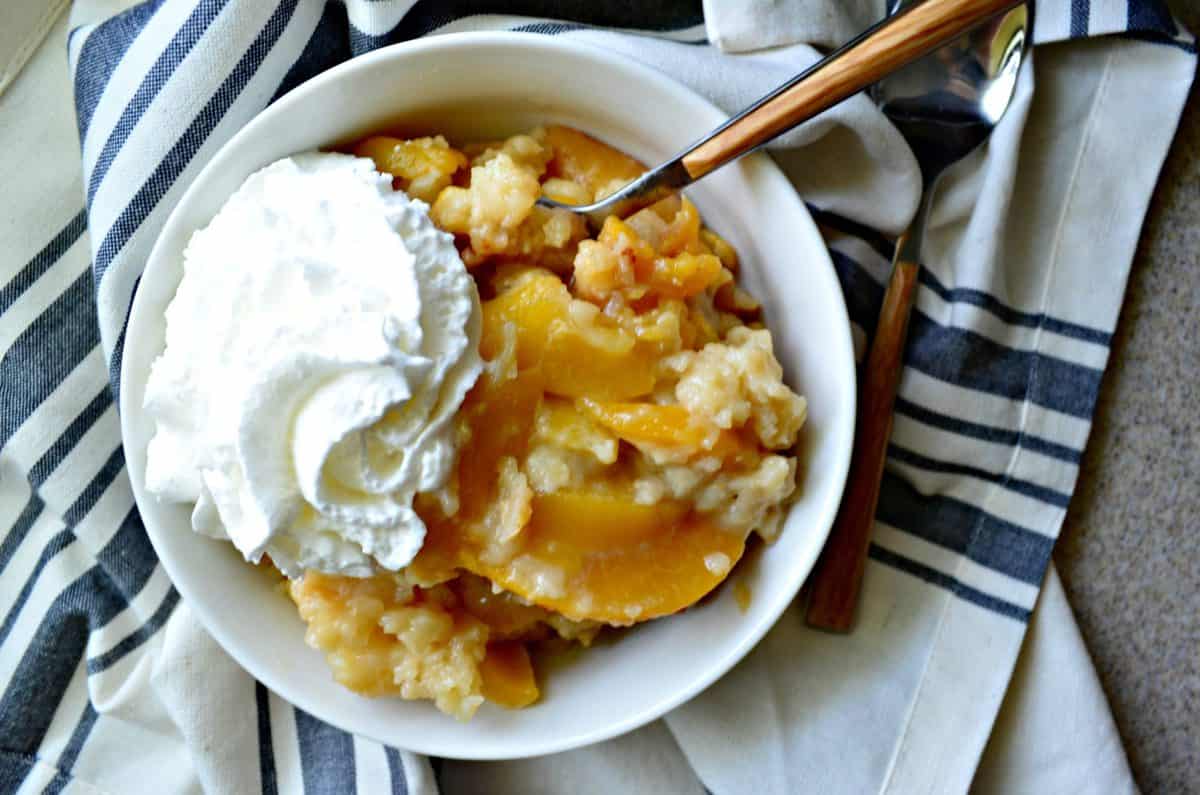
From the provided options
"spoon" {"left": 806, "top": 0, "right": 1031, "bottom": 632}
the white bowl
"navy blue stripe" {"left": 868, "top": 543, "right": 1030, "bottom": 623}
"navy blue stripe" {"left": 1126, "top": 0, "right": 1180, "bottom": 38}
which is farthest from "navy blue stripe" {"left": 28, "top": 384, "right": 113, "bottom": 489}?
"navy blue stripe" {"left": 1126, "top": 0, "right": 1180, "bottom": 38}

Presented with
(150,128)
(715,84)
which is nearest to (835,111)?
(715,84)

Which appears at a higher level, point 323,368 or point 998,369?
point 323,368

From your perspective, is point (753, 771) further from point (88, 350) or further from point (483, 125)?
point (88, 350)

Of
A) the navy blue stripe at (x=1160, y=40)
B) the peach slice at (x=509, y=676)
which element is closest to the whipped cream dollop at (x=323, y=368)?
the peach slice at (x=509, y=676)

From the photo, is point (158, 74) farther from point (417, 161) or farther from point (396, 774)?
point (396, 774)

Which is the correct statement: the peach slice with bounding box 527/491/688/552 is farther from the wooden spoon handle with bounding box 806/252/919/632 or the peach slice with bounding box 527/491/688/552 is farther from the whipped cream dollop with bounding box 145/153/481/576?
the wooden spoon handle with bounding box 806/252/919/632

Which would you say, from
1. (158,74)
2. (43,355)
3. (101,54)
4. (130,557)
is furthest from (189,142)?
(130,557)
